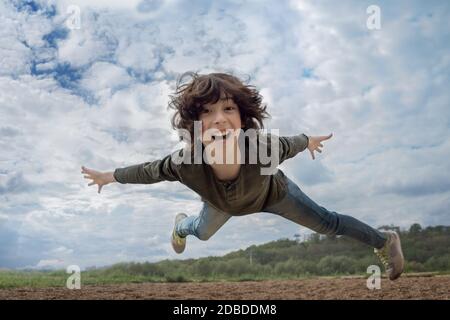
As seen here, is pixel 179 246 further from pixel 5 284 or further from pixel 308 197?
pixel 5 284

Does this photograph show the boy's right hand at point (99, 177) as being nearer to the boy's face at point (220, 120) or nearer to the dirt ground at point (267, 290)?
the boy's face at point (220, 120)

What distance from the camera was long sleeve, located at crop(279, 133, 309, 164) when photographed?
3.25 metres

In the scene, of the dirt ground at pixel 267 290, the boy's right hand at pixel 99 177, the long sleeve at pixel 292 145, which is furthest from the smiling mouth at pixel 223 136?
the dirt ground at pixel 267 290

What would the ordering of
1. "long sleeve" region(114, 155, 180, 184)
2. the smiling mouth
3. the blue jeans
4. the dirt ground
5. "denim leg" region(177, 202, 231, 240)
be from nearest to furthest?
the smiling mouth < "long sleeve" region(114, 155, 180, 184) < the blue jeans < "denim leg" region(177, 202, 231, 240) < the dirt ground

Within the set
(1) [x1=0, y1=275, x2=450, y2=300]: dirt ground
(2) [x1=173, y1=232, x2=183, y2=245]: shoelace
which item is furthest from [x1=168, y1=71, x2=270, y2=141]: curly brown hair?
(1) [x1=0, y1=275, x2=450, y2=300]: dirt ground

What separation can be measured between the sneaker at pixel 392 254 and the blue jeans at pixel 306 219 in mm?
97

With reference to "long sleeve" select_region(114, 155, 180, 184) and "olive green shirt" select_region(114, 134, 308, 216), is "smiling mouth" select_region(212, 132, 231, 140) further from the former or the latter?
"long sleeve" select_region(114, 155, 180, 184)

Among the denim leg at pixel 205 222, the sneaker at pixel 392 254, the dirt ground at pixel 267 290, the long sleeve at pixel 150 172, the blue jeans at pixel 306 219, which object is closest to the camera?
the long sleeve at pixel 150 172

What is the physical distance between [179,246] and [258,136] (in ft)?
5.54

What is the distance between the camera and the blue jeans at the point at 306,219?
11.0ft

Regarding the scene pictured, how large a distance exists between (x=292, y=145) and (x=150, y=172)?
1.01m

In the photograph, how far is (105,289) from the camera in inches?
215

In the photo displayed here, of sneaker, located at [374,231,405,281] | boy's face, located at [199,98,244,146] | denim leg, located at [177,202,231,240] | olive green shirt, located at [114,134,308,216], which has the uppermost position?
boy's face, located at [199,98,244,146]
